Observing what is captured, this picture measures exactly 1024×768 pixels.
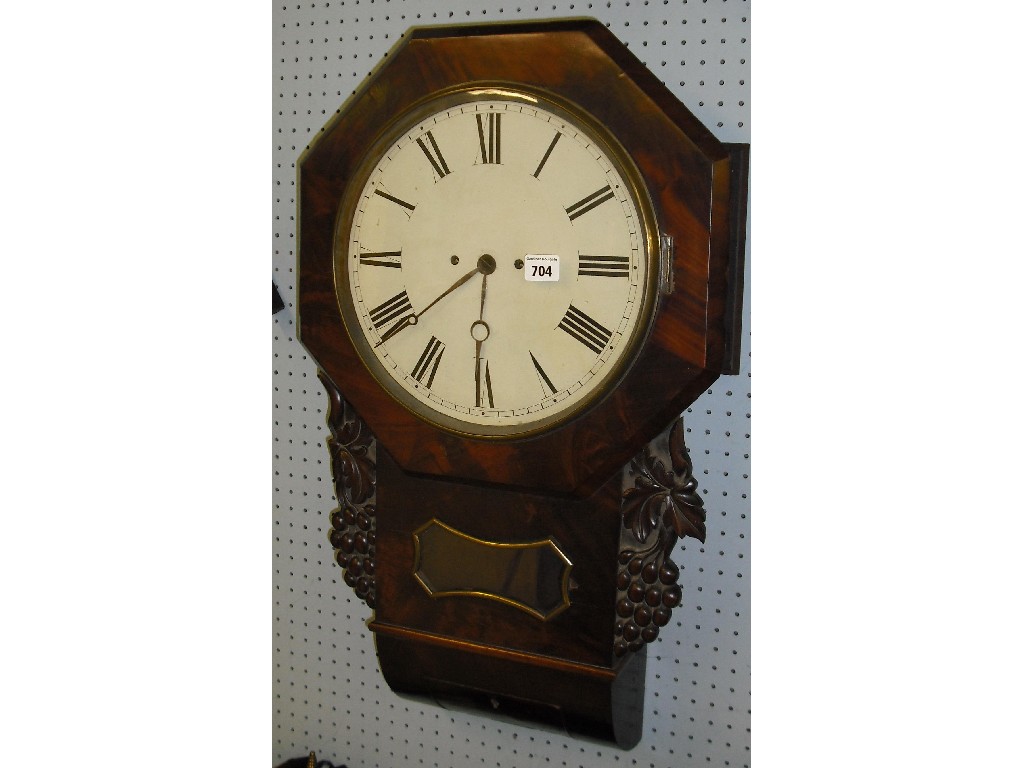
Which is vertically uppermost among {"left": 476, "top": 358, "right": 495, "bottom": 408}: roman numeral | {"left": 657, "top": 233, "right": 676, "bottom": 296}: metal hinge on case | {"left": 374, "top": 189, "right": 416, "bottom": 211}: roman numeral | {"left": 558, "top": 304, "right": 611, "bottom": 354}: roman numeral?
{"left": 374, "top": 189, "right": 416, "bottom": 211}: roman numeral

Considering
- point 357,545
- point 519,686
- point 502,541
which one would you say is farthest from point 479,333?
point 519,686

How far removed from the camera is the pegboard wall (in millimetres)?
1445

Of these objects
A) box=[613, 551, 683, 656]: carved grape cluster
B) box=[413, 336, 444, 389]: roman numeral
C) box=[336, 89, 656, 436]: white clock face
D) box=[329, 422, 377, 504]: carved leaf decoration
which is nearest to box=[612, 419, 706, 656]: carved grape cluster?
box=[613, 551, 683, 656]: carved grape cluster

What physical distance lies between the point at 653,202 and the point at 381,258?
425mm

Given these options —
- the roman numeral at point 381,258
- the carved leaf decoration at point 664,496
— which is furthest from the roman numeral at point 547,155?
the carved leaf decoration at point 664,496

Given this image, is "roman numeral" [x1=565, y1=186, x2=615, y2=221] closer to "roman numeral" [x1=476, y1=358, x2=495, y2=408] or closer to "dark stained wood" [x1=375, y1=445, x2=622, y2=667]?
"roman numeral" [x1=476, y1=358, x2=495, y2=408]

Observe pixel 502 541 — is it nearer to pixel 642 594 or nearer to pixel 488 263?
pixel 642 594

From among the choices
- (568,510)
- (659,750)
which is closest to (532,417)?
(568,510)

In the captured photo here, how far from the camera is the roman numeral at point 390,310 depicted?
140cm

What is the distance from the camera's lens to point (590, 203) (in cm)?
127

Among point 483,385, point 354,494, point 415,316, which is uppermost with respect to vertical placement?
point 415,316

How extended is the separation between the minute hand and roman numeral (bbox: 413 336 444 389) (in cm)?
4

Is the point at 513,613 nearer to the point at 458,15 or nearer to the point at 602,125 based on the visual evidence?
the point at 602,125

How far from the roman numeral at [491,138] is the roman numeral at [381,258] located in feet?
0.65
